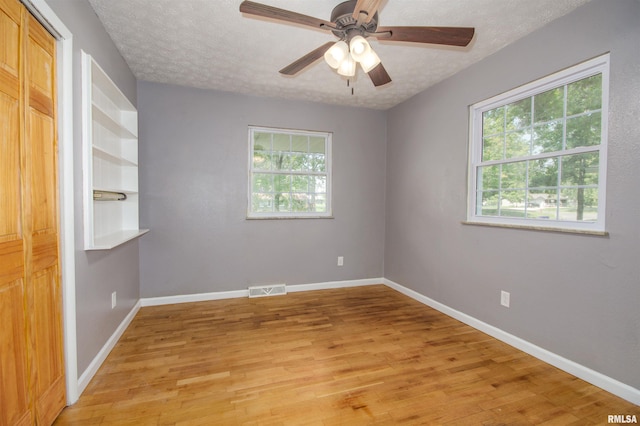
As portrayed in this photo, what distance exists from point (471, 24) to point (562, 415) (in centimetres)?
269

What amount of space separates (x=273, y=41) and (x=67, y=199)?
76.1 inches

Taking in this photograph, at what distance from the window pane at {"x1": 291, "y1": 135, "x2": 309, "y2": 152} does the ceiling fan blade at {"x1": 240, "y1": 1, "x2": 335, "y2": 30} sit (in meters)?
2.34

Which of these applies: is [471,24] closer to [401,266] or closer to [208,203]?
[401,266]

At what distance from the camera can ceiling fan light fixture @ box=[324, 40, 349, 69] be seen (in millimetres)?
1657

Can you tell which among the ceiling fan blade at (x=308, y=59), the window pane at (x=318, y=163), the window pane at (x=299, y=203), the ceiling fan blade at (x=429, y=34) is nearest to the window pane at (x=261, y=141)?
the window pane at (x=318, y=163)

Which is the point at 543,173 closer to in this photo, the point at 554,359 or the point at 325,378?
the point at 554,359

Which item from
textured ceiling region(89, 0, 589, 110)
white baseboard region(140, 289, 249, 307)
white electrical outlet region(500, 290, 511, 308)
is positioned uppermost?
textured ceiling region(89, 0, 589, 110)

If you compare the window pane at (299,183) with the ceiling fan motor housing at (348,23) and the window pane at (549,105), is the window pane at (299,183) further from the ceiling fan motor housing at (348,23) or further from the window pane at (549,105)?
the window pane at (549,105)

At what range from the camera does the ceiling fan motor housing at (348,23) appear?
1520 mm

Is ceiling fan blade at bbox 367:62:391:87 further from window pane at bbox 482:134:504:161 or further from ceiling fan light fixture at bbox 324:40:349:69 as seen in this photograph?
window pane at bbox 482:134:504:161

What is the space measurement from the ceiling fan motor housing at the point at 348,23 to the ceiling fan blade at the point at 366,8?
0.08 meters

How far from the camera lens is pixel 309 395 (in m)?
1.78

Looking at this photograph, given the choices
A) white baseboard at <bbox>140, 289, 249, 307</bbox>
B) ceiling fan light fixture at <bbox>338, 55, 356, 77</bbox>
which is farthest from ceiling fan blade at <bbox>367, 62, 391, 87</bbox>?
white baseboard at <bbox>140, 289, 249, 307</bbox>

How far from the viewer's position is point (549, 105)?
2250 millimetres
